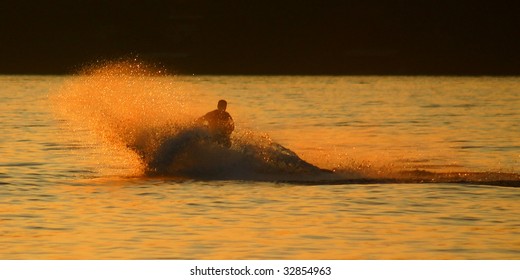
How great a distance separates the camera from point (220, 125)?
2497 cm

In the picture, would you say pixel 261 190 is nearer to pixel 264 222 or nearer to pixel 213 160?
pixel 213 160

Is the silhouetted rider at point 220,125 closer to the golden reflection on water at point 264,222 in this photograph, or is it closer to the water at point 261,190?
the water at point 261,190

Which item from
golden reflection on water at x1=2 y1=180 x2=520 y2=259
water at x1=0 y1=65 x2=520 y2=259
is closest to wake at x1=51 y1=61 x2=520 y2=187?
water at x1=0 y1=65 x2=520 y2=259

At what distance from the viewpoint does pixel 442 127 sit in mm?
40969

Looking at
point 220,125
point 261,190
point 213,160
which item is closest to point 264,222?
point 261,190

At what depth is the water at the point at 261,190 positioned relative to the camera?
17906 mm

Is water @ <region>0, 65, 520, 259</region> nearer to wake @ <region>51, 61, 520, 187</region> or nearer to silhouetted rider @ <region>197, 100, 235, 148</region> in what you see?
wake @ <region>51, 61, 520, 187</region>

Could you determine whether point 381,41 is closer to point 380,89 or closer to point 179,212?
point 380,89

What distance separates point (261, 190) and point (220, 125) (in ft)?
7.49

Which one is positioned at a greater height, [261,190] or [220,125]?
[220,125]

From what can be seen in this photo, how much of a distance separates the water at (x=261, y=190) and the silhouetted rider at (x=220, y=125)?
196 millimetres

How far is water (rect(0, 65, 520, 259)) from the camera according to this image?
17.9 m

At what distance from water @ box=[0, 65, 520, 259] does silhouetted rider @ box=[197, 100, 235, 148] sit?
196 mm
